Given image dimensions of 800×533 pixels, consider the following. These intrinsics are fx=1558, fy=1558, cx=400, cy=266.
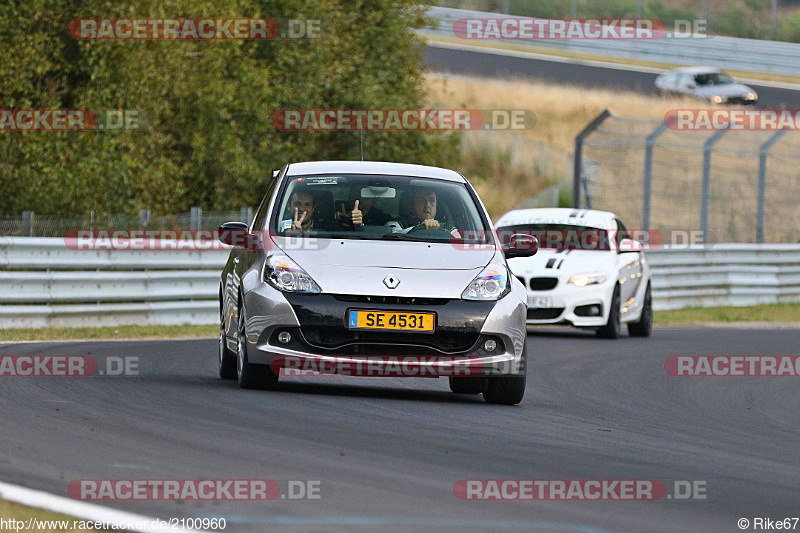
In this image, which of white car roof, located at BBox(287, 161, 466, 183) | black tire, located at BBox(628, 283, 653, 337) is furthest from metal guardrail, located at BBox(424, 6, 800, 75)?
white car roof, located at BBox(287, 161, 466, 183)

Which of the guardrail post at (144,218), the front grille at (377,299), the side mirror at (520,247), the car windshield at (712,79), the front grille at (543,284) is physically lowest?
the front grille at (543,284)

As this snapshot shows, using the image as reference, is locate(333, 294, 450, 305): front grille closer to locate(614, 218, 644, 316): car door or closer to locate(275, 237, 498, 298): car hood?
locate(275, 237, 498, 298): car hood

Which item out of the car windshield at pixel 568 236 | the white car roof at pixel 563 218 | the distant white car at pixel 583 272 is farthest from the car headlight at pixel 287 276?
the white car roof at pixel 563 218

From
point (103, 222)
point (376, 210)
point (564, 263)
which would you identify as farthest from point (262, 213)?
point (103, 222)

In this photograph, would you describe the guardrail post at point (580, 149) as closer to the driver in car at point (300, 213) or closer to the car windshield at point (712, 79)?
the driver in car at point (300, 213)

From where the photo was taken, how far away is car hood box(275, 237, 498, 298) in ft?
30.8

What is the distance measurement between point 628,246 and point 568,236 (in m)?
0.74

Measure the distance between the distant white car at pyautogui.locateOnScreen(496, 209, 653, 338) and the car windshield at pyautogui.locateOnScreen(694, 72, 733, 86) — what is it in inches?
1160

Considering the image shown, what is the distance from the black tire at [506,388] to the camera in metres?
9.87

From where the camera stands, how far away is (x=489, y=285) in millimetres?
9695

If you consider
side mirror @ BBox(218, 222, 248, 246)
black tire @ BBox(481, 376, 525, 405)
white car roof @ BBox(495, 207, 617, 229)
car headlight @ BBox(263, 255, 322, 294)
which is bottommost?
black tire @ BBox(481, 376, 525, 405)

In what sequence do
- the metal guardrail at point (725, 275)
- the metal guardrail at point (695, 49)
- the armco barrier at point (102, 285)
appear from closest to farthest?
the armco barrier at point (102, 285) → the metal guardrail at point (725, 275) → the metal guardrail at point (695, 49)

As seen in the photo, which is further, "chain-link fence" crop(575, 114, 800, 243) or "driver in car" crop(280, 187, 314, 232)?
"chain-link fence" crop(575, 114, 800, 243)

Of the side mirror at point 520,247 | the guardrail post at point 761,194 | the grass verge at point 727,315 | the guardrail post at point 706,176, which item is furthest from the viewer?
the guardrail post at point 761,194
